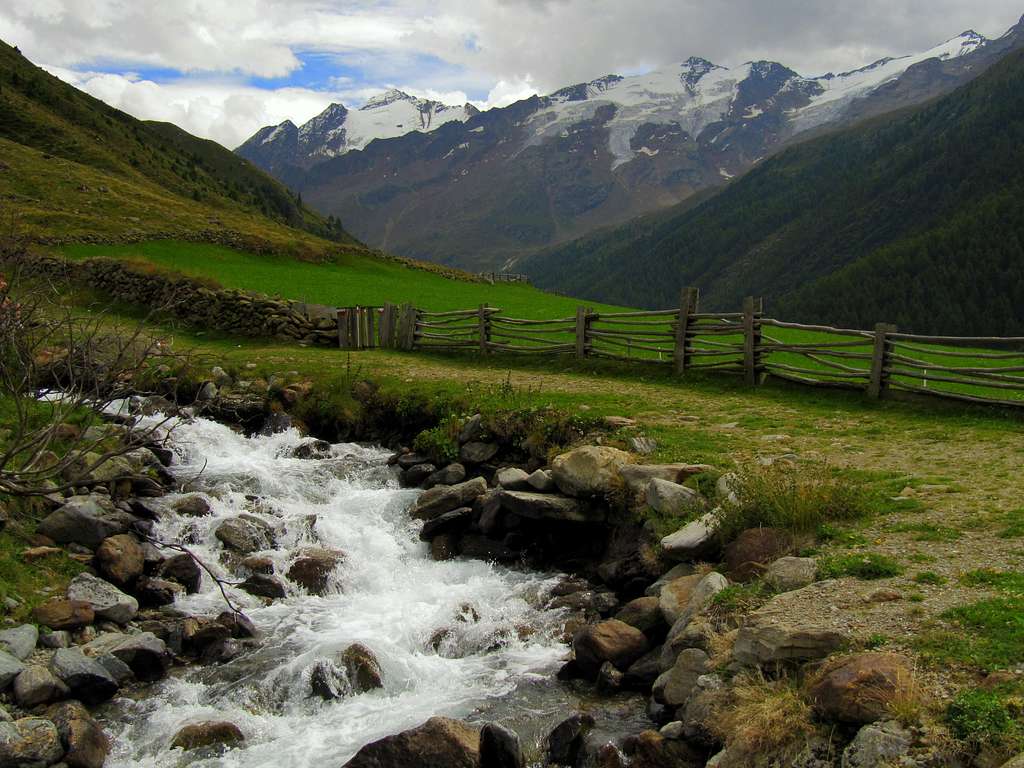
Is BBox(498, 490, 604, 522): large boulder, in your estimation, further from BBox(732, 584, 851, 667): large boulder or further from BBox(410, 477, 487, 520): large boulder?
BBox(732, 584, 851, 667): large boulder

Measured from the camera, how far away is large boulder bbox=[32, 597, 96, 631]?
26.5 feet

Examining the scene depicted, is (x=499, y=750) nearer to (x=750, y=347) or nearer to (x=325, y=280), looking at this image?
(x=750, y=347)

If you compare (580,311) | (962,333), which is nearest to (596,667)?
(580,311)

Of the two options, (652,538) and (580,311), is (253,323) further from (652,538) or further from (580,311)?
(652,538)

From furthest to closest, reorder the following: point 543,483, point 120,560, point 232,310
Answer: point 232,310 < point 543,483 < point 120,560

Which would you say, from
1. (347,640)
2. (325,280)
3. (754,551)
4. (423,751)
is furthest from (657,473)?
(325,280)

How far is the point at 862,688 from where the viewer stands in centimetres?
517

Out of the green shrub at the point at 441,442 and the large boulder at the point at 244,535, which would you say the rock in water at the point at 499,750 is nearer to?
the large boulder at the point at 244,535

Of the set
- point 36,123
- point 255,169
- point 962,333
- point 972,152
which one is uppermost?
point 972,152

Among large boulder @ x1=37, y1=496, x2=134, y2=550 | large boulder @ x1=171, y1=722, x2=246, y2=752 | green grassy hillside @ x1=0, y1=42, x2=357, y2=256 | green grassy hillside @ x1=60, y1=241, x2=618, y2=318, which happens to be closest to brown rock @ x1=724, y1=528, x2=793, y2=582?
large boulder @ x1=171, y1=722, x2=246, y2=752

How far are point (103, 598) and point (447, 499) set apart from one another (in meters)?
4.66

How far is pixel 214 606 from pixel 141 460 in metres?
4.15

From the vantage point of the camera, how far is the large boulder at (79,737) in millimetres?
6289

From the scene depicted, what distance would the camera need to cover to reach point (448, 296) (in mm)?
38344
